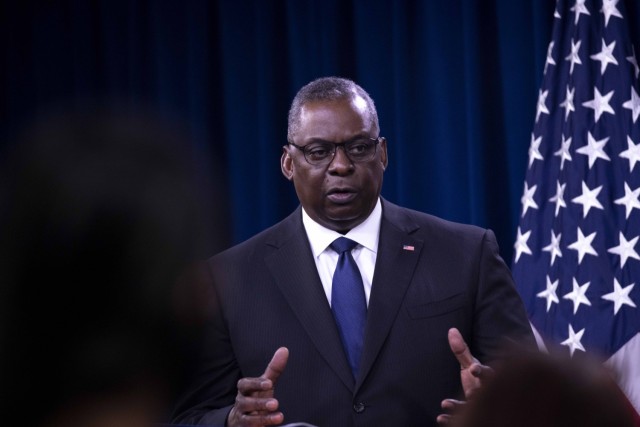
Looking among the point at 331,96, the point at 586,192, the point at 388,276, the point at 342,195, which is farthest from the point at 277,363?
the point at 586,192

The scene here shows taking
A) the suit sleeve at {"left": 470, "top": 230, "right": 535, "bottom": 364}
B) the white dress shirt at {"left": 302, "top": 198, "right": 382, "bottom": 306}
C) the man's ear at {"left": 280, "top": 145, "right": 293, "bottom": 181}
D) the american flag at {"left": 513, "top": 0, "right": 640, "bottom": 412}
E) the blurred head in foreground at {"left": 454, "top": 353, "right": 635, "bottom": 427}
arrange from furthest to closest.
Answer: the american flag at {"left": 513, "top": 0, "right": 640, "bottom": 412} → the man's ear at {"left": 280, "top": 145, "right": 293, "bottom": 181} → the white dress shirt at {"left": 302, "top": 198, "right": 382, "bottom": 306} → the suit sleeve at {"left": 470, "top": 230, "right": 535, "bottom": 364} → the blurred head in foreground at {"left": 454, "top": 353, "right": 635, "bottom": 427}

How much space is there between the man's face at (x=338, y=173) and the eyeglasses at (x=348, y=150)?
0.04 feet

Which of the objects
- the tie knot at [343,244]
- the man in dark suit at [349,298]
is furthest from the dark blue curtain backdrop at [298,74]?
the tie knot at [343,244]

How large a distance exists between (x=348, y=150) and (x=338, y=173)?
0.08m

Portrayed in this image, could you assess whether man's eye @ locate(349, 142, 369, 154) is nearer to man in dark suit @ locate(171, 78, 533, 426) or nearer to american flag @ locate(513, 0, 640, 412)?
man in dark suit @ locate(171, 78, 533, 426)

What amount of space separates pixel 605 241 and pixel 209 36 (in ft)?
8.93

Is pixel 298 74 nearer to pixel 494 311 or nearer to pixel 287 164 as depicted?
Answer: pixel 287 164

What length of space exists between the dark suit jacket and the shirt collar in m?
0.03

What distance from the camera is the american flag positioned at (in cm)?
349

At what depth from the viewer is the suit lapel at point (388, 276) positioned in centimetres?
234

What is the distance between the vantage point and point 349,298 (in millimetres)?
2441

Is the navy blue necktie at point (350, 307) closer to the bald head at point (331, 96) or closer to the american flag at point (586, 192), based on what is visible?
the bald head at point (331, 96)

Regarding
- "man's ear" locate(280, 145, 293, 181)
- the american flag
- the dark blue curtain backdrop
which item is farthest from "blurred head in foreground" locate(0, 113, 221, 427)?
the dark blue curtain backdrop

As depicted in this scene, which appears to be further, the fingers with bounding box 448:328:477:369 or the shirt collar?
the shirt collar
